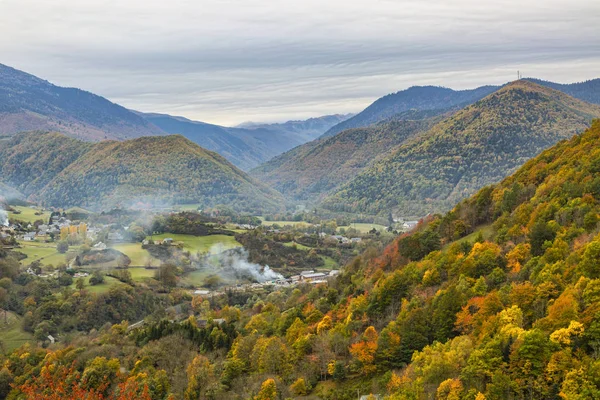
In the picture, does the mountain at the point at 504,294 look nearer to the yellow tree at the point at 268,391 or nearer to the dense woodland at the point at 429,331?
the dense woodland at the point at 429,331

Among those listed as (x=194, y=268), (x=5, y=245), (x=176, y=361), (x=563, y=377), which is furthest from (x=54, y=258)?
(x=563, y=377)

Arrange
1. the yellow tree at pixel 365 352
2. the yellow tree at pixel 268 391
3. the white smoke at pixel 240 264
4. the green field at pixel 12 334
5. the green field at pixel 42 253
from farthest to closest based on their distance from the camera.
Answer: the white smoke at pixel 240 264, the green field at pixel 42 253, the green field at pixel 12 334, the yellow tree at pixel 365 352, the yellow tree at pixel 268 391

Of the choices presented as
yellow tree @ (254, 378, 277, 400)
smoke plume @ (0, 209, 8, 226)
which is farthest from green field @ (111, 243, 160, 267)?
yellow tree @ (254, 378, 277, 400)

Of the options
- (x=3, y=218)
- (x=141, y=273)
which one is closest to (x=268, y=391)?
(x=141, y=273)

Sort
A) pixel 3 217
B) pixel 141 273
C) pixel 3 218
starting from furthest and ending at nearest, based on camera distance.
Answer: pixel 3 217 < pixel 3 218 < pixel 141 273

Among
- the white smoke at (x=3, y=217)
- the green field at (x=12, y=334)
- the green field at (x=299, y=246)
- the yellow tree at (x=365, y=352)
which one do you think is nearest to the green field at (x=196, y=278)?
the green field at (x=299, y=246)

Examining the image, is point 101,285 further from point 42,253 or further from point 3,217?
point 3,217
